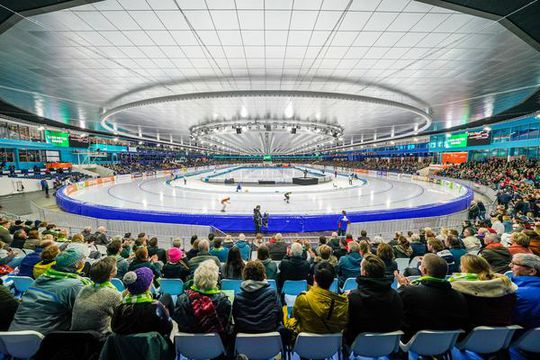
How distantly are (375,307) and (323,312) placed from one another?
1.74 ft

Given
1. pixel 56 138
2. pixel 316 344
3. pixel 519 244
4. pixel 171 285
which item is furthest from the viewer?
pixel 56 138

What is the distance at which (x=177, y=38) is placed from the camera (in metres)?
6.92

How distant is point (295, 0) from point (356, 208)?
12.9 meters

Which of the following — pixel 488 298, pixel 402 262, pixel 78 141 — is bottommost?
pixel 402 262

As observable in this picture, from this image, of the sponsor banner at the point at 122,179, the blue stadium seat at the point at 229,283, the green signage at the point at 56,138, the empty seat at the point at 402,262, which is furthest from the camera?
the sponsor banner at the point at 122,179

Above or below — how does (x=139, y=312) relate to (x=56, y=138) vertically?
below

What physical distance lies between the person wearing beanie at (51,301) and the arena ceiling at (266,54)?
19.0ft

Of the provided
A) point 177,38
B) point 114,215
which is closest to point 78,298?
point 177,38

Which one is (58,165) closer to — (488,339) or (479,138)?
(488,339)

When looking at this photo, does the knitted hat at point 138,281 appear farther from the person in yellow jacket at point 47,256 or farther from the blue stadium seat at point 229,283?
the person in yellow jacket at point 47,256

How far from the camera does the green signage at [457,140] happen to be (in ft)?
96.2

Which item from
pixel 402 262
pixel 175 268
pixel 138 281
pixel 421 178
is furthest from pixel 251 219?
pixel 421 178

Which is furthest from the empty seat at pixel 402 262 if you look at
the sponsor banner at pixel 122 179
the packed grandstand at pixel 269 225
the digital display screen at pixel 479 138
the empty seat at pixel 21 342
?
the sponsor banner at pixel 122 179

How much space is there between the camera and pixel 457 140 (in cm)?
3034
